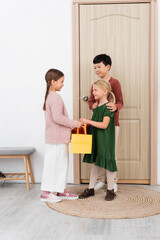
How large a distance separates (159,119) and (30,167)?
4.75 ft

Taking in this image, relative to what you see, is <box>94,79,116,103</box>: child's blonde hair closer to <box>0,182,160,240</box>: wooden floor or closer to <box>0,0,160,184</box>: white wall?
<box>0,0,160,184</box>: white wall

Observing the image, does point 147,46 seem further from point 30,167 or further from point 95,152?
point 30,167

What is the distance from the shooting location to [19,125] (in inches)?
136

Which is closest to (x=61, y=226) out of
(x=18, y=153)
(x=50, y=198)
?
(x=50, y=198)

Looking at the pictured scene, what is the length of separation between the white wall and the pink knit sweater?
2.29ft

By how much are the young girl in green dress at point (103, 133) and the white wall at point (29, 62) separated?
661 mm

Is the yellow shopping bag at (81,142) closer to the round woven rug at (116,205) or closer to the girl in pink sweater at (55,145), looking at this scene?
the girl in pink sweater at (55,145)

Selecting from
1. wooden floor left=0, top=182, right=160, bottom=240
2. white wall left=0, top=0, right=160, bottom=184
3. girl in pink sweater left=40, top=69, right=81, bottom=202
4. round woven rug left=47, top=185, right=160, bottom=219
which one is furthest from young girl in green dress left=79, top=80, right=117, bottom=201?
white wall left=0, top=0, right=160, bottom=184

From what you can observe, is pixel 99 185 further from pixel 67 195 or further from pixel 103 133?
pixel 103 133

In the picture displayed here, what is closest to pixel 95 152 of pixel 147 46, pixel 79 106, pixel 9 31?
pixel 79 106

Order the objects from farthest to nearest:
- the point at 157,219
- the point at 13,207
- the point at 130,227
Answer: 1. the point at 13,207
2. the point at 157,219
3. the point at 130,227

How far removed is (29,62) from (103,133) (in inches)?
49.0

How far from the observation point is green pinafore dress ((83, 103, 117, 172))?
2.70m

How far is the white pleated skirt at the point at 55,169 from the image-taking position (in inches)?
106
